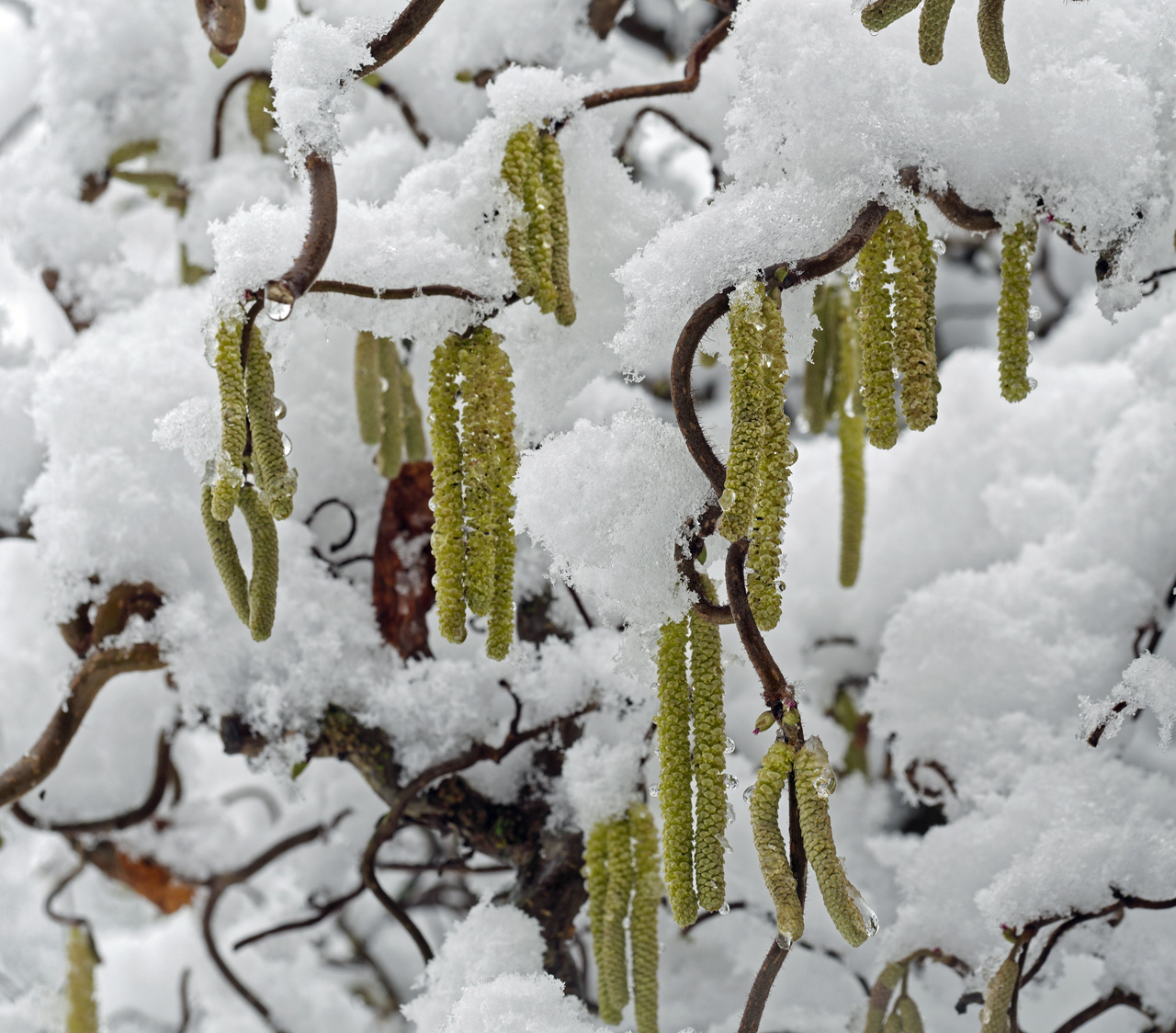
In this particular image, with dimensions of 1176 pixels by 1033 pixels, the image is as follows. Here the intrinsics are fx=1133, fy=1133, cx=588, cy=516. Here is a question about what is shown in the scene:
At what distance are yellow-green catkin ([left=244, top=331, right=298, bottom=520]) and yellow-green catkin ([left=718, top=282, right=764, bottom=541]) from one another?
241 mm

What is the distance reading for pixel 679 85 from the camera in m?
0.85

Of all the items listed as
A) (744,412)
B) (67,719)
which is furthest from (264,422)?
(67,719)

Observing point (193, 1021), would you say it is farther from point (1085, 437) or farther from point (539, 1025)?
point (1085, 437)

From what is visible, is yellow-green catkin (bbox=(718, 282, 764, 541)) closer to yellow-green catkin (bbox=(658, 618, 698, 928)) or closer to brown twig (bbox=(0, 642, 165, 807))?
yellow-green catkin (bbox=(658, 618, 698, 928))

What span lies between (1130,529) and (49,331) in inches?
48.1

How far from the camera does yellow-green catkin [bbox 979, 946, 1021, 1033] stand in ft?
2.52

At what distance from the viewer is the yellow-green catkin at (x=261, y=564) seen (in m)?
0.66

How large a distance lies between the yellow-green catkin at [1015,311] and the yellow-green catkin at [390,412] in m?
0.48

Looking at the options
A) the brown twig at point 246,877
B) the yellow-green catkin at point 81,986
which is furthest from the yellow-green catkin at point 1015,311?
the yellow-green catkin at point 81,986

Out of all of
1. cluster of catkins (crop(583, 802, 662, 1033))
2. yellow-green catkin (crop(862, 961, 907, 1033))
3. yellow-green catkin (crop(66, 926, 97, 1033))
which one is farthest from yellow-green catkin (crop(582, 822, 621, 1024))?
yellow-green catkin (crop(66, 926, 97, 1033))

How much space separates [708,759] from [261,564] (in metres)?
0.29

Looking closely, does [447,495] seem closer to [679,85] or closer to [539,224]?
[539,224]

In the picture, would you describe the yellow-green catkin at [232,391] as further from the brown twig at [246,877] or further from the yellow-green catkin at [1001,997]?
the brown twig at [246,877]

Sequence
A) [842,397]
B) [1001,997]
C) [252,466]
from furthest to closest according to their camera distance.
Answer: [842,397] < [1001,997] < [252,466]
